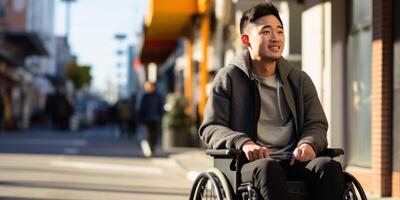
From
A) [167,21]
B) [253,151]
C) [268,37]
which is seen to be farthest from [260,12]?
[167,21]

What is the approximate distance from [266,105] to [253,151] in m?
0.43

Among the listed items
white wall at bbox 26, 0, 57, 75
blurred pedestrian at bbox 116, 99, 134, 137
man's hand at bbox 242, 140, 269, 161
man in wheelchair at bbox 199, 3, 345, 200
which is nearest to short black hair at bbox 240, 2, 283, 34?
man in wheelchair at bbox 199, 3, 345, 200

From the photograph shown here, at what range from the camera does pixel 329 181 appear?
497cm

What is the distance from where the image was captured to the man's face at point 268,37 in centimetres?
535

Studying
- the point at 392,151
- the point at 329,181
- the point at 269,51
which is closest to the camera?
the point at 329,181

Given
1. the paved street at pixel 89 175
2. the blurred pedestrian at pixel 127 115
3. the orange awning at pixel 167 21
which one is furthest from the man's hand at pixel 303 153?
the blurred pedestrian at pixel 127 115

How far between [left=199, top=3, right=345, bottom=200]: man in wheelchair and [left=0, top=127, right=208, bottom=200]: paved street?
5310 mm

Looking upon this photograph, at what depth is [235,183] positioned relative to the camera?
516cm

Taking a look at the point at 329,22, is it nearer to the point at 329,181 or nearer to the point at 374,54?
the point at 374,54

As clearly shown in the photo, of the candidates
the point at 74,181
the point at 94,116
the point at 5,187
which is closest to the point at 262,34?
the point at 5,187

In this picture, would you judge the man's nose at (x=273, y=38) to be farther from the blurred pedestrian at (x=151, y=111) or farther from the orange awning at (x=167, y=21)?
the orange awning at (x=167, y=21)

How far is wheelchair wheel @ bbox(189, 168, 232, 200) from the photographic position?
5.15 meters

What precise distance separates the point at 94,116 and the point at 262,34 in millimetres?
64635

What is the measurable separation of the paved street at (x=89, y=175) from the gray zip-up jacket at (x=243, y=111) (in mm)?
5304
